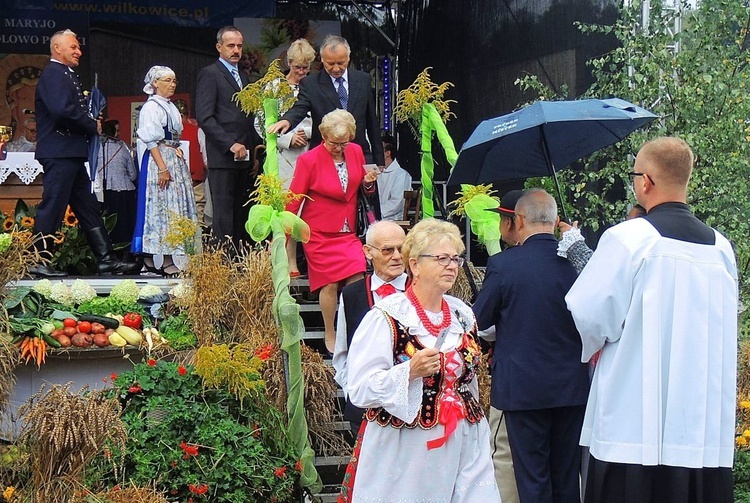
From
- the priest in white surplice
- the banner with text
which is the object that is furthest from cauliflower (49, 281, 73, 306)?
the banner with text

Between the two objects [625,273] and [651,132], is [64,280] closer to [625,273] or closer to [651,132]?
[651,132]

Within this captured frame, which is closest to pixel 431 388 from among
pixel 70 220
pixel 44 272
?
pixel 44 272

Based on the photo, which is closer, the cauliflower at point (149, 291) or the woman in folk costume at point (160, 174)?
the cauliflower at point (149, 291)

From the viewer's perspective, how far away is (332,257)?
700 centimetres

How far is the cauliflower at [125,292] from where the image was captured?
7695 millimetres

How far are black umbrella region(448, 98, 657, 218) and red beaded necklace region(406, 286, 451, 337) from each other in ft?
6.13

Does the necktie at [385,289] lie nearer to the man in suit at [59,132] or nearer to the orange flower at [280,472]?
the orange flower at [280,472]

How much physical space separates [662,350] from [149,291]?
4832 millimetres

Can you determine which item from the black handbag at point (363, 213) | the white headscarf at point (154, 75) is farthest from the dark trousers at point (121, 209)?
the black handbag at point (363, 213)

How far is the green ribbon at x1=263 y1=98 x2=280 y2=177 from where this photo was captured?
7.39 m

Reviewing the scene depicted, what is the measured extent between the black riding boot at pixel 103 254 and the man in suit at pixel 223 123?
87 cm

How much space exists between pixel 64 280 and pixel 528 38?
16.0 feet

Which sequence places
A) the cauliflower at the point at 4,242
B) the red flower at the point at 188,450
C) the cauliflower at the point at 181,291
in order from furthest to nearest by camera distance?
1. the cauliflower at the point at 181,291
2. the cauliflower at the point at 4,242
3. the red flower at the point at 188,450

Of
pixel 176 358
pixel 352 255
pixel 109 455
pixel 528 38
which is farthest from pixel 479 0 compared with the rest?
pixel 109 455
